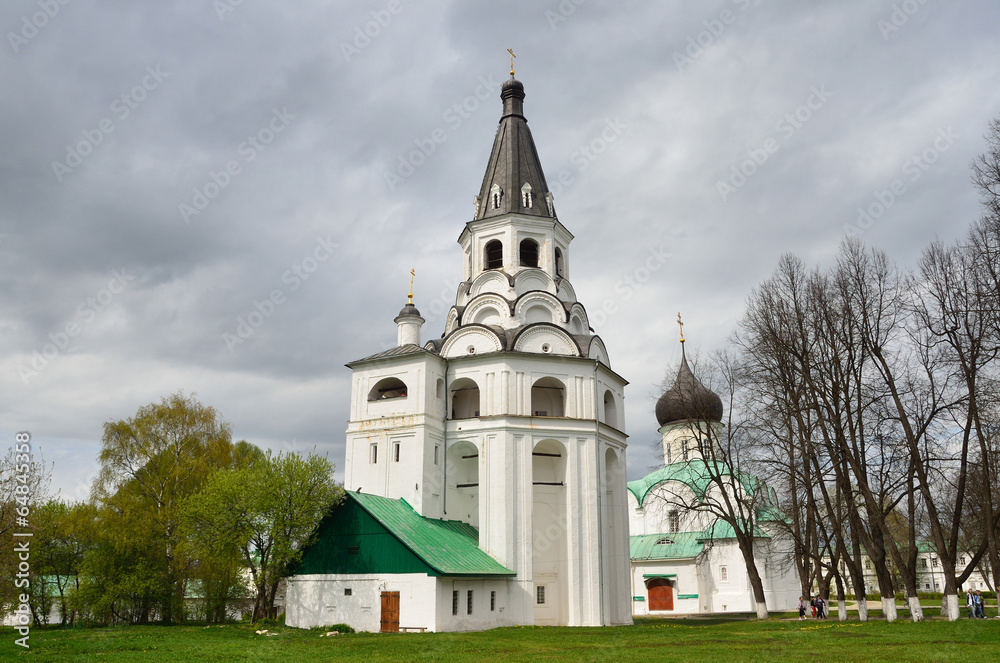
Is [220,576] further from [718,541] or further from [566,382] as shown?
[718,541]

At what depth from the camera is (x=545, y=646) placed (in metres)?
18.7

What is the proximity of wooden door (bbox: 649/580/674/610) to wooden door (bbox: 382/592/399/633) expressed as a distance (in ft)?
85.8

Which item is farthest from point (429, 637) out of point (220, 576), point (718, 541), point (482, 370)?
point (718, 541)

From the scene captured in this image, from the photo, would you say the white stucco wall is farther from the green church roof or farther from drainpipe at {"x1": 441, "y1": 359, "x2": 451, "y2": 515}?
drainpipe at {"x1": 441, "y1": 359, "x2": 451, "y2": 515}

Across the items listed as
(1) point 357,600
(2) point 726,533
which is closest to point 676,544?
(2) point 726,533

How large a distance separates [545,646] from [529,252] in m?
21.2

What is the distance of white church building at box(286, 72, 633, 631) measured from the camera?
84.1 feet

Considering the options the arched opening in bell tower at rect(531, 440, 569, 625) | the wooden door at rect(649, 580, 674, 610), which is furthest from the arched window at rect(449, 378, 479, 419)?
Result: the wooden door at rect(649, 580, 674, 610)

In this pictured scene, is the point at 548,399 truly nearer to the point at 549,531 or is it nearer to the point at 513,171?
the point at 549,531

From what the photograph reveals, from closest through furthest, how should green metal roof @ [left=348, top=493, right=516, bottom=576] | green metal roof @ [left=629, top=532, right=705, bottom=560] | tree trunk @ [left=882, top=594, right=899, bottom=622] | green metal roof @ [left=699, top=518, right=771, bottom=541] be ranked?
1. tree trunk @ [left=882, top=594, right=899, bottom=622]
2. green metal roof @ [left=348, top=493, right=516, bottom=576]
3. green metal roof @ [left=699, top=518, right=771, bottom=541]
4. green metal roof @ [left=629, top=532, right=705, bottom=560]

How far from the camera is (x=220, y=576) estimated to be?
32.9 meters

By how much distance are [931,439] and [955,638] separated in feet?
22.0

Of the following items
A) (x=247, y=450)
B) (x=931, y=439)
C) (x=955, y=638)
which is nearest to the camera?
(x=955, y=638)

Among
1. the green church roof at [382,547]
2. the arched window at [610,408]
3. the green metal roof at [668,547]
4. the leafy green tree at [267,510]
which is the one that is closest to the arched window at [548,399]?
the arched window at [610,408]
